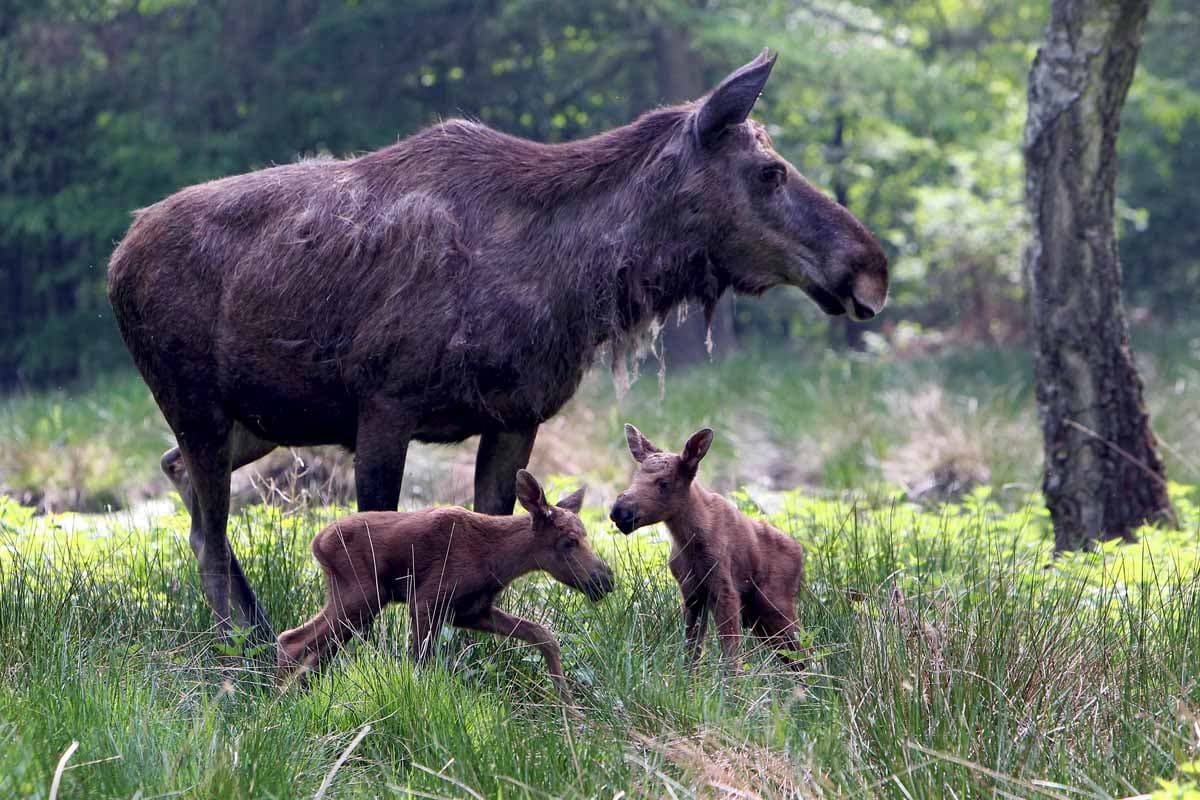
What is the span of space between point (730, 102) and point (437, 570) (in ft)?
6.76

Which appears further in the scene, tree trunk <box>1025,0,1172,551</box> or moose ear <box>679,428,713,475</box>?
tree trunk <box>1025,0,1172,551</box>

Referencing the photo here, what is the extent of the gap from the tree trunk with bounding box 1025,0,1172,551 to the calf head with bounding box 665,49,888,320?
334 cm

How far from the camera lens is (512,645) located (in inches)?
201

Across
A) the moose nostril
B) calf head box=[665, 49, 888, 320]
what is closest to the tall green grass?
the moose nostril

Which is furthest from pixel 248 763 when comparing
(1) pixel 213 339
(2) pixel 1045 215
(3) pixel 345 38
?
(3) pixel 345 38

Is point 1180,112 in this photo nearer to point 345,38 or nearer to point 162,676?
point 345,38

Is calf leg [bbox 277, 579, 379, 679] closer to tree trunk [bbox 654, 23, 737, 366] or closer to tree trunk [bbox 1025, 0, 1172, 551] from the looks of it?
tree trunk [bbox 1025, 0, 1172, 551]

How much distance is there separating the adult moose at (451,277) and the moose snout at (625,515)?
0.70 m

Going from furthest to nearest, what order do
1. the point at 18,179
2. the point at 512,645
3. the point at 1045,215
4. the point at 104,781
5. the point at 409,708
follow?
the point at 18,179 < the point at 1045,215 < the point at 512,645 < the point at 409,708 < the point at 104,781

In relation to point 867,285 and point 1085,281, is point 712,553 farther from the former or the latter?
point 1085,281

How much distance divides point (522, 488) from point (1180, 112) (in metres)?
16.7

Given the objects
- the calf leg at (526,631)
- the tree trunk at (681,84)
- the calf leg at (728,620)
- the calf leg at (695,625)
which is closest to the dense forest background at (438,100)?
the tree trunk at (681,84)

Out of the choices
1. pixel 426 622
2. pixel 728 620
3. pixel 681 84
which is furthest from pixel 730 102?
pixel 681 84

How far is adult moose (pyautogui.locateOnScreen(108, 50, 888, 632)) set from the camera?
518 cm
